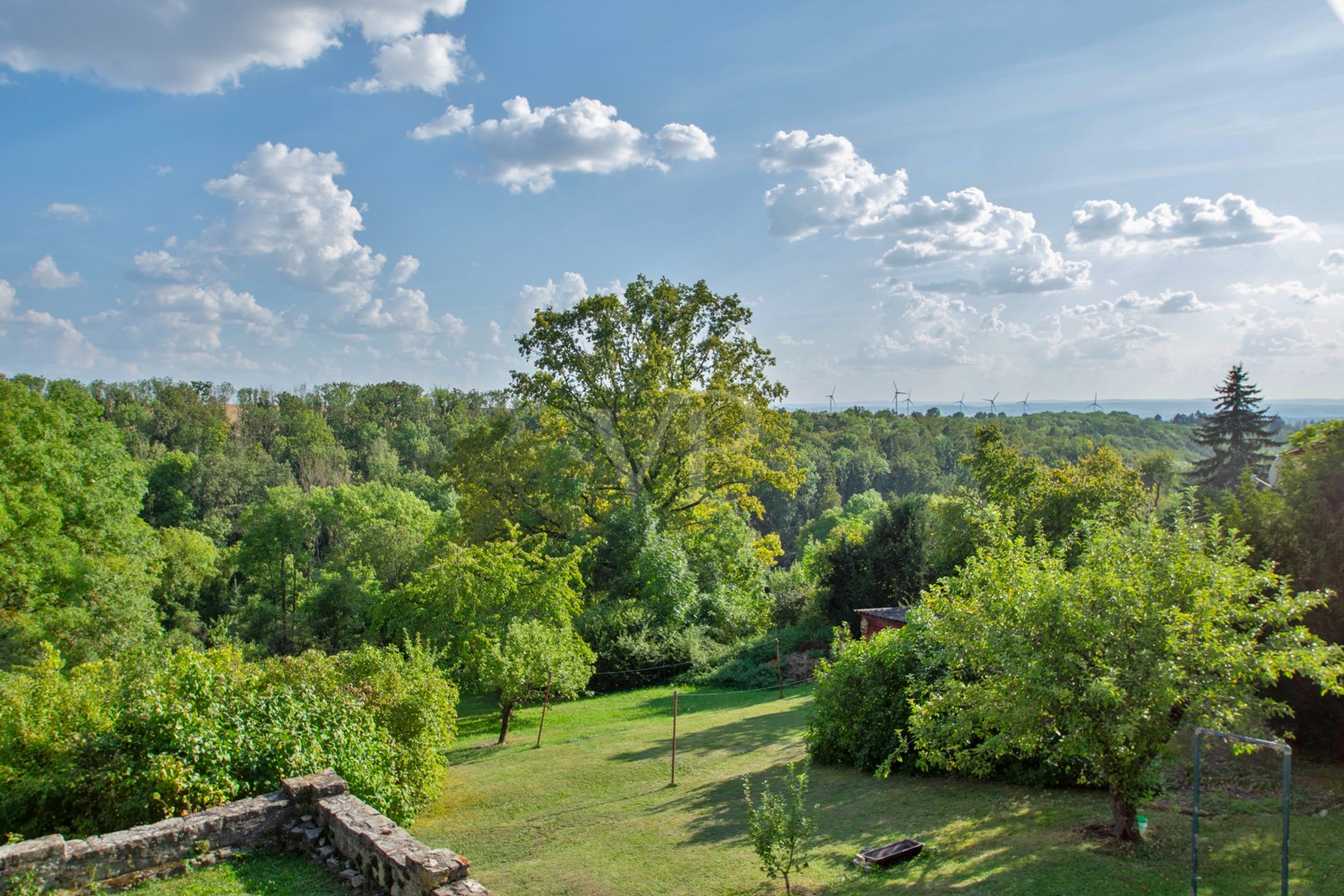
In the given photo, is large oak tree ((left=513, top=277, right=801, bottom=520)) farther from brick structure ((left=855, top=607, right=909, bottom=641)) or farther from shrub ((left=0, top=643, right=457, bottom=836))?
shrub ((left=0, top=643, right=457, bottom=836))

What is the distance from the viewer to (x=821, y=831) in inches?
411

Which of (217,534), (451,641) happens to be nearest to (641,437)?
(451,641)

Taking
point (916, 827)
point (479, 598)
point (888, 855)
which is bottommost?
point (916, 827)

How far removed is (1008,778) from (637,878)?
589cm

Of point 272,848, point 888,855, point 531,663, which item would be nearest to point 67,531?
point 531,663

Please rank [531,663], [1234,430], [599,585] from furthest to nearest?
1. [1234,430]
2. [599,585]
3. [531,663]

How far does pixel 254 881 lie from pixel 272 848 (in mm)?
855

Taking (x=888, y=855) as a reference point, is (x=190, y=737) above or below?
above

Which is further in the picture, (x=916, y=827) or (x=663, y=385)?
(x=663, y=385)

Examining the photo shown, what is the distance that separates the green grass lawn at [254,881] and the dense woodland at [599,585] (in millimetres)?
1399

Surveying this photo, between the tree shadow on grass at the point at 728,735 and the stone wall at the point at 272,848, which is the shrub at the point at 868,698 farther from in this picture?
the stone wall at the point at 272,848

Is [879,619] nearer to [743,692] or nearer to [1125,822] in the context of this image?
[743,692]

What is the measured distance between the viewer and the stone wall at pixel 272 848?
8.06 metres

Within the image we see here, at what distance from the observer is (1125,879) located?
25.8 ft
